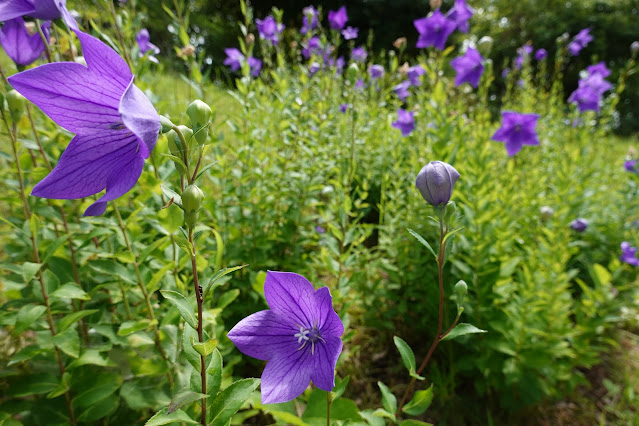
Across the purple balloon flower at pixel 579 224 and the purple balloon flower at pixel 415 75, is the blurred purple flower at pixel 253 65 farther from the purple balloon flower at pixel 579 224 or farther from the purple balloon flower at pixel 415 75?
the purple balloon flower at pixel 579 224

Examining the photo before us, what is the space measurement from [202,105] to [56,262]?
1.13 metres

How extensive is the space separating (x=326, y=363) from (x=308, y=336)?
0.12 metres

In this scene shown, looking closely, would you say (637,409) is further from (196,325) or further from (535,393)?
(196,325)

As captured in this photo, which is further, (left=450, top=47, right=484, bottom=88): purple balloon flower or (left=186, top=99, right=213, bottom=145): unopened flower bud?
(left=450, top=47, right=484, bottom=88): purple balloon flower

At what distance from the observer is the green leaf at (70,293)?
1.06m

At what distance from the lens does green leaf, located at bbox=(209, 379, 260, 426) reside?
752mm

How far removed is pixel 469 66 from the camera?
2.37 metres

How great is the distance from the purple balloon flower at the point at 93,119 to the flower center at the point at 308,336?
547mm

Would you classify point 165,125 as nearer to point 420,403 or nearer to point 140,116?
point 140,116

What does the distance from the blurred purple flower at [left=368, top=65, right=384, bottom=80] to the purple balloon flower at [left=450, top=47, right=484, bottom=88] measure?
1015 millimetres

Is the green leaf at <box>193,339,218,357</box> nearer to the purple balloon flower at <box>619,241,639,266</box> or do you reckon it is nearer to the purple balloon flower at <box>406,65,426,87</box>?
the purple balloon flower at <box>406,65,426,87</box>

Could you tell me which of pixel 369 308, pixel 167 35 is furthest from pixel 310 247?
pixel 167 35

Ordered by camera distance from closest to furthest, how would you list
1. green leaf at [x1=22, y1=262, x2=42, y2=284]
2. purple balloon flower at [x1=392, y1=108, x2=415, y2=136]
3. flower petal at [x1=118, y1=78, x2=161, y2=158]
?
flower petal at [x1=118, y1=78, x2=161, y2=158]
green leaf at [x1=22, y1=262, x2=42, y2=284]
purple balloon flower at [x1=392, y1=108, x2=415, y2=136]

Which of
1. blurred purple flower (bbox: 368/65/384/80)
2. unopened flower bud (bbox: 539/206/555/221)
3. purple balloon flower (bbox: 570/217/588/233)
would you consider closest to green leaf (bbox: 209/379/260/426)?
unopened flower bud (bbox: 539/206/555/221)
